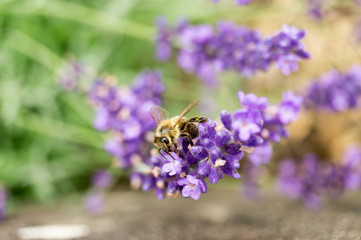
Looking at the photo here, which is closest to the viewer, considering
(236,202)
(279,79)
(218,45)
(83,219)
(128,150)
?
(128,150)

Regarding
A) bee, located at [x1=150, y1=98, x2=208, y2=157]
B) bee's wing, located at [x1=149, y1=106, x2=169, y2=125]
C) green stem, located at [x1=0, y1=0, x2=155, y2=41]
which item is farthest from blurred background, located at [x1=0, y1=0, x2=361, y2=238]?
bee, located at [x1=150, y1=98, x2=208, y2=157]

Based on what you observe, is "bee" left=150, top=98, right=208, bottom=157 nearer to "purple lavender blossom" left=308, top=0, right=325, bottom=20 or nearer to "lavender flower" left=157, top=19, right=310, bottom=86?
"lavender flower" left=157, top=19, right=310, bottom=86

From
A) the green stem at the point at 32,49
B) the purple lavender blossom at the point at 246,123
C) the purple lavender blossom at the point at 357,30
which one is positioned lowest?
the purple lavender blossom at the point at 246,123

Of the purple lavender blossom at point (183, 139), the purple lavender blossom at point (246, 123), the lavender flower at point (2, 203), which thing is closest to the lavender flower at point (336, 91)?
the purple lavender blossom at point (183, 139)

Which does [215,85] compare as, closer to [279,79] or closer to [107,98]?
[279,79]

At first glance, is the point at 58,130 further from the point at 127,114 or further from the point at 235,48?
the point at 235,48

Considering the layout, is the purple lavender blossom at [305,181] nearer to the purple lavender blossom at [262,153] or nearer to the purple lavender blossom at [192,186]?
the purple lavender blossom at [262,153]

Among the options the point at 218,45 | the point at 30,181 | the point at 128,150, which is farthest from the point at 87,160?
the point at 218,45
